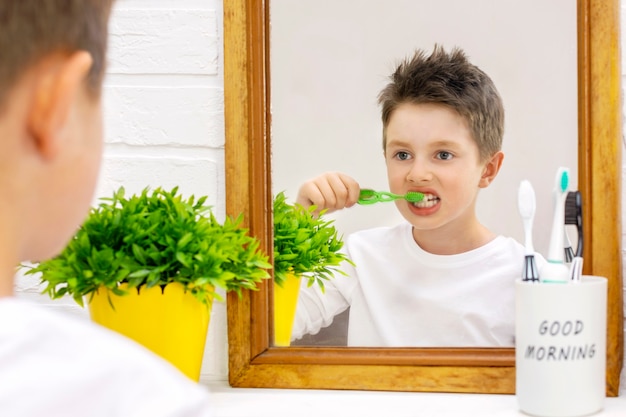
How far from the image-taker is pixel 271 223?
0.87 metres

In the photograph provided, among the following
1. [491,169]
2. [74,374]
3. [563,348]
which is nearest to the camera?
[74,374]

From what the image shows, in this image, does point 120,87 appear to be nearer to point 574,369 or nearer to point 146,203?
point 146,203

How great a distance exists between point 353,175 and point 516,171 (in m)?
0.17

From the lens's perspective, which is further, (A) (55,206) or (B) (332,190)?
(B) (332,190)

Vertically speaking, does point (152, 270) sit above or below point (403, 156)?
below

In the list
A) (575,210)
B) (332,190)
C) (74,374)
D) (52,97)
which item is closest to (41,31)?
(52,97)

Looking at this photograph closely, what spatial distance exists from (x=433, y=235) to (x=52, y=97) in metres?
0.49

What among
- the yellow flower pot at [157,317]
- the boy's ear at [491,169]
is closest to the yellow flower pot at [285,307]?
the yellow flower pot at [157,317]

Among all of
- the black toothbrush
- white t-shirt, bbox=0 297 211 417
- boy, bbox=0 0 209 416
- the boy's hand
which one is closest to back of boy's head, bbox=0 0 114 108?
boy, bbox=0 0 209 416

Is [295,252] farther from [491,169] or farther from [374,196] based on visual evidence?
[491,169]

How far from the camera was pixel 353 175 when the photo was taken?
86 cm

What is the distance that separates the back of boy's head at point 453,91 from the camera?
2.76ft

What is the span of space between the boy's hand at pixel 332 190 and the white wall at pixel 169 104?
0.10 meters

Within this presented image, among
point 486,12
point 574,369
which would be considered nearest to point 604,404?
point 574,369
